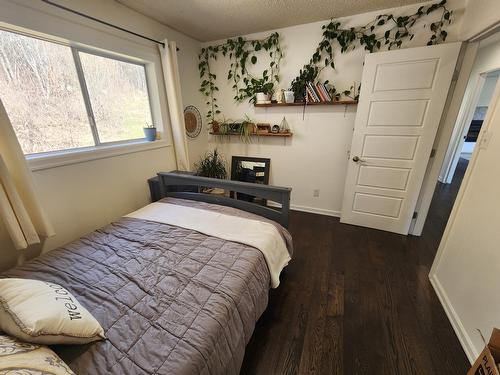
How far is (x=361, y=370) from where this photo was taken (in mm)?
1219

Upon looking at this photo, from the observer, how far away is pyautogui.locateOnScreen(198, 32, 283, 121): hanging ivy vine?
110 inches

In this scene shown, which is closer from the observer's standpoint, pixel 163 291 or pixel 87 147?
pixel 163 291

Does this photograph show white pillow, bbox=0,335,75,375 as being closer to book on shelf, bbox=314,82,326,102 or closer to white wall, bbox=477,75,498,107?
book on shelf, bbox=314,82,326,102

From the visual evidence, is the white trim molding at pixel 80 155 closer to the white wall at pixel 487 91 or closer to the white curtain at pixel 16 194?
the white curtain at pixel 16 194

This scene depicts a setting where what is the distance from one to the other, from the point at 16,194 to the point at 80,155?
59 centimetres

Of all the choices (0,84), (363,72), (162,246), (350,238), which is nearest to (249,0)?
(363,72)

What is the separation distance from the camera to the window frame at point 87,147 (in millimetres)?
1639

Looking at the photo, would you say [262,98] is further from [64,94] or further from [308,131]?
[64,94]

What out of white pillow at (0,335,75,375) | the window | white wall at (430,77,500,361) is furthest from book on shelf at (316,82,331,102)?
white pillow at (0,335,75,375)

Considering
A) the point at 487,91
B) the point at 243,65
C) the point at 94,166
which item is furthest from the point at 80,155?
the point at 487,91

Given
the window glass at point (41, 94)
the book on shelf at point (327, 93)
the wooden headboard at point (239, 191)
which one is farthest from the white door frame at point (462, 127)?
the window glass at point (41, 94)

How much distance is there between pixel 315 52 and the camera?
2590mm

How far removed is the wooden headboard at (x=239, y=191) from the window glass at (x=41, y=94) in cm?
90

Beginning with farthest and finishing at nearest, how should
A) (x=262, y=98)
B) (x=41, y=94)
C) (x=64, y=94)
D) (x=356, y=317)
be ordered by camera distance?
(x=262, y=98), (x=64, y=94), (x=41, y=94), (x=356, y=317)
